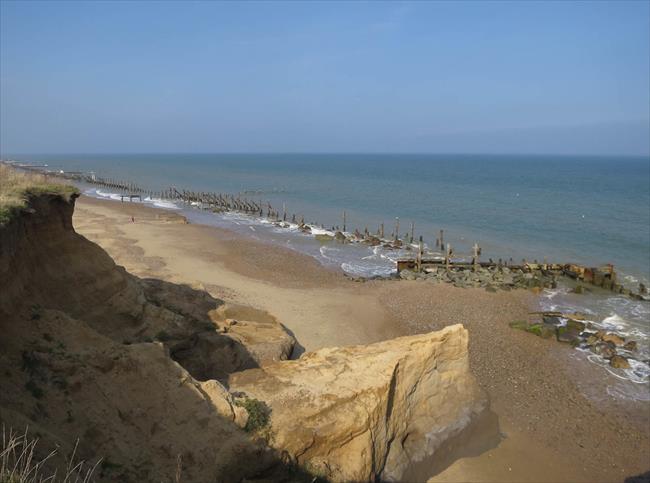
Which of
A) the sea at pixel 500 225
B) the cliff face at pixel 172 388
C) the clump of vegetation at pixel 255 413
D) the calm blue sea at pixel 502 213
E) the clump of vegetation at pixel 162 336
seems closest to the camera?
the cliff face at pixel 172 388

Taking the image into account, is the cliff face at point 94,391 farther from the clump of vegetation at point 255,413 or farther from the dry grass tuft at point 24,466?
the dry grass tuft at point 24,466

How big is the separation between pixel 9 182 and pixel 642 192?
341 feet

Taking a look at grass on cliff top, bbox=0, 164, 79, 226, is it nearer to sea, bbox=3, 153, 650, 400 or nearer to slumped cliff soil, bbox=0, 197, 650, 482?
slumped cliff soil, bbox=0, 197, 650, 482

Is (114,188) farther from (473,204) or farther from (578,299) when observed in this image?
(578,299)

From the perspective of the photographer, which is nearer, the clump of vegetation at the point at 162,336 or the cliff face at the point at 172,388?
the cliff face at the point at 172,388

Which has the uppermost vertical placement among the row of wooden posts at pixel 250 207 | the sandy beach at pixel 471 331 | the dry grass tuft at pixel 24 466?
the dry grass tuft at pixel 24 466

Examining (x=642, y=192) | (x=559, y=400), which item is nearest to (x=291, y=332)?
(x=559, y=400)

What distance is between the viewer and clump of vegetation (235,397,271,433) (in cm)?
897

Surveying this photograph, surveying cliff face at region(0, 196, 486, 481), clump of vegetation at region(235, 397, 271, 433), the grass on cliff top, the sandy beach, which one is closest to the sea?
the sandy beach

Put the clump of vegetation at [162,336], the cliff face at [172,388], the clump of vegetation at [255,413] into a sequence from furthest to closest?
the clump of vegetation at [162,336] → the clump of vegetation at [255,413] → the cliff face at [172,388]

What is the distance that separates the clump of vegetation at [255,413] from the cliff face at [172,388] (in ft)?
0.30

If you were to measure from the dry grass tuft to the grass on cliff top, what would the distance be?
195 inches

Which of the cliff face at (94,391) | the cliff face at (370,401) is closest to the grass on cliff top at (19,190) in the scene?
the cliff face at (94,391)

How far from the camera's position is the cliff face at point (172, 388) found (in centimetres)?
809
